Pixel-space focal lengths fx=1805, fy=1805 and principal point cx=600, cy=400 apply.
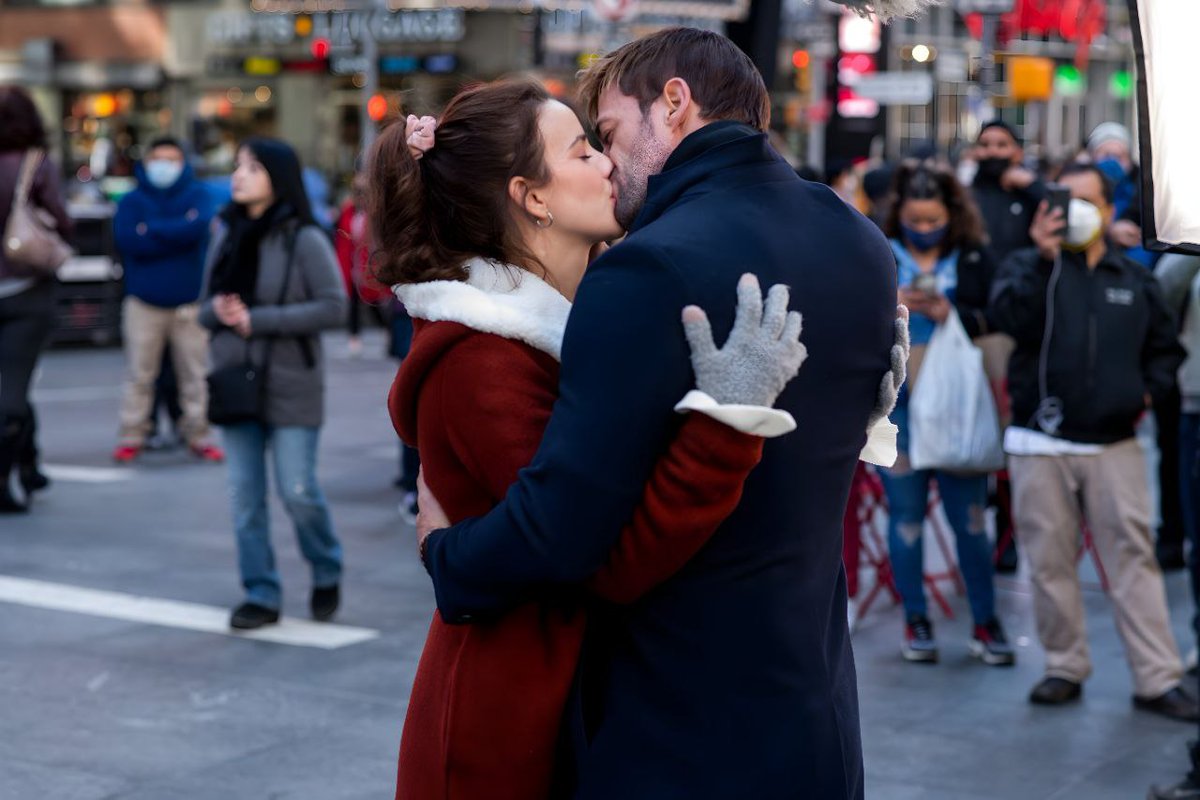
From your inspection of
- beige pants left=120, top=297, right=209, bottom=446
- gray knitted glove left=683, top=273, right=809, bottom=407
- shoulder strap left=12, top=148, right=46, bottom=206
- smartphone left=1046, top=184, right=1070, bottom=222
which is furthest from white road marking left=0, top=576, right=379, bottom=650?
gray knitted glove left=683, top=273, right=809, bottom=407

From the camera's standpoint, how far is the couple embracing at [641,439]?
2.37 m

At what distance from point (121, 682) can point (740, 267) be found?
4.54 m

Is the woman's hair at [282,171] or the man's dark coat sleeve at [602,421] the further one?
the woman's hair at [282,171]

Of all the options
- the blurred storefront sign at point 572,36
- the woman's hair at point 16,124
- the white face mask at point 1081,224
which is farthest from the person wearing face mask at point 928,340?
the blurred storefront sign at point 572,36

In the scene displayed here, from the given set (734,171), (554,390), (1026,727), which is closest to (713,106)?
(734,171)

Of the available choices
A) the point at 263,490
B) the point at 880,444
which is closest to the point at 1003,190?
the point at 263,490

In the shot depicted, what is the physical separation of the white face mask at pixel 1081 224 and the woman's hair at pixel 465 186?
3813 mm

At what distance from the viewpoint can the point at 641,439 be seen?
2.37 m

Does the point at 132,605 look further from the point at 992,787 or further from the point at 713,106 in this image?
the point at 713,106

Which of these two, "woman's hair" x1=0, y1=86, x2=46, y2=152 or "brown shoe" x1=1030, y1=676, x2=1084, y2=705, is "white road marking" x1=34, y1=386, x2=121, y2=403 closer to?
"woman's hair" x1=0, y1=86, x2=46, y2=152

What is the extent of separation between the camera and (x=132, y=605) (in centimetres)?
758

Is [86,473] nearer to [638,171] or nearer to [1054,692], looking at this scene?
[1054,692]

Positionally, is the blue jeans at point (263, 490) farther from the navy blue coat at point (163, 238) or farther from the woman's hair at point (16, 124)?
the navy blue coat at point (163, 238)

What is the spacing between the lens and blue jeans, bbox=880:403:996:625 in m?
6.95
